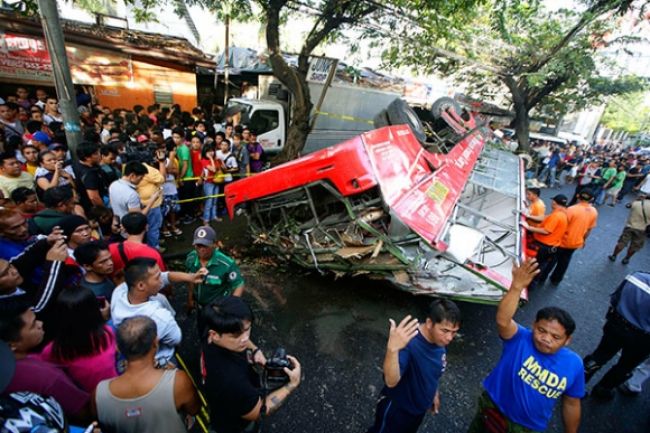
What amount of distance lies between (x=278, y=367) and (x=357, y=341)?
6.42 feet

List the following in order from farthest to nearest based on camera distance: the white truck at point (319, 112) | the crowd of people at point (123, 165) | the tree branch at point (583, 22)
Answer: the white truck at point (319, 112) → the tree branch at point (583, 22) → the crowd of people at point (123, 165)

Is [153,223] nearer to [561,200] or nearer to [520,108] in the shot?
[561,200]

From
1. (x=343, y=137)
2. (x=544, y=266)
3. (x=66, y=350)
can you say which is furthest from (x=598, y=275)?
(x=343, y=137)

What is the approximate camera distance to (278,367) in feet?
5.63

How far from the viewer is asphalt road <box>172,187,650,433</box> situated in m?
2.73

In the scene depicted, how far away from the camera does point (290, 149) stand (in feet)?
25.9

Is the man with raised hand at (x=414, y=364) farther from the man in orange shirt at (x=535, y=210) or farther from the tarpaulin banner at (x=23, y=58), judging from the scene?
the tarpaulin banner at (x=23, y=58)

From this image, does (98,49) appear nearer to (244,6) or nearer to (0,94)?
(0,94)

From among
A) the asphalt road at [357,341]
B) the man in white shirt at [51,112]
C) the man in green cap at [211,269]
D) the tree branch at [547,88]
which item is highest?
the tree branch at [547,88]

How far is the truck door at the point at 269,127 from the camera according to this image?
8727 millimetres

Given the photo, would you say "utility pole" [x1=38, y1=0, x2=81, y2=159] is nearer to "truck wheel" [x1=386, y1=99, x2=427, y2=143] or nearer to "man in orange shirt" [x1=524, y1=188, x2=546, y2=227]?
"truck wheel" [x1=386, y1=99, x2=427, y2=143]

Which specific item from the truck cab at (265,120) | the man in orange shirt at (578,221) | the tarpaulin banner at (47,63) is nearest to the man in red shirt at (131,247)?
the man in orange shirt at (578,221)

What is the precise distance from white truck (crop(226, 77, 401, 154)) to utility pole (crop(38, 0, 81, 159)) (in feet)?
17.4

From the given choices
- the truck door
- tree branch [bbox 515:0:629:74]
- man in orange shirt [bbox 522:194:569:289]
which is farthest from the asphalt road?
tree branch [bbox 515:0:629:74]
